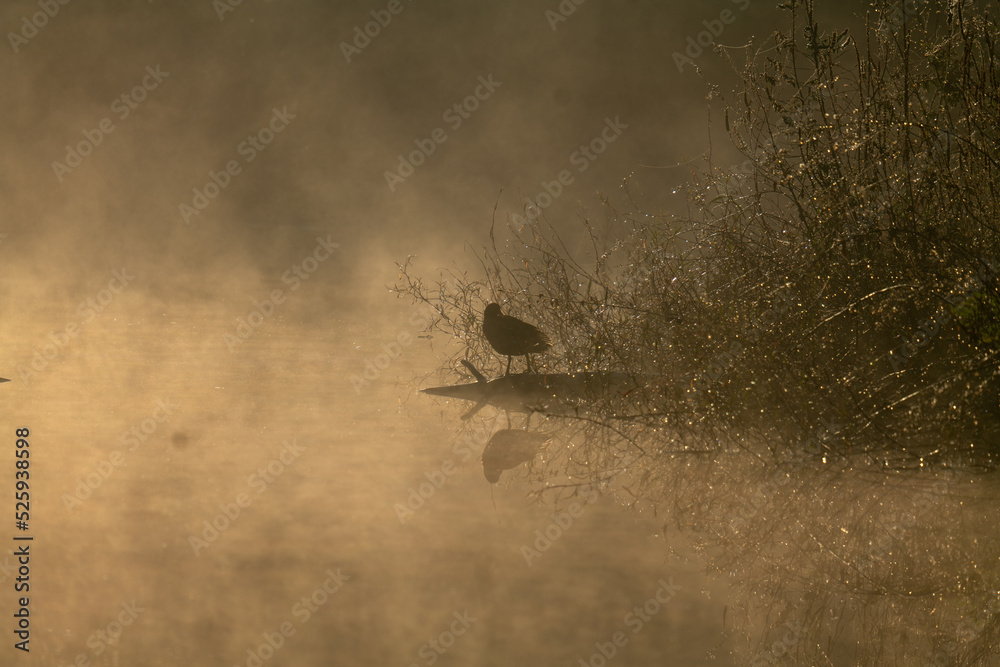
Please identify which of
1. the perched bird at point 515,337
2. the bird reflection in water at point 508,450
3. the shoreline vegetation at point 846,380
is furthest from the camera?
the perched bird at point 515,337

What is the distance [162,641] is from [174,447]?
1181 mm

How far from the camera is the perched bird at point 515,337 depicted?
266cm

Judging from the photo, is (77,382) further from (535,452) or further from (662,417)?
(662,417)

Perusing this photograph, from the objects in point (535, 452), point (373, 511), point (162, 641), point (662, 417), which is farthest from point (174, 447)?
point (662, 417)

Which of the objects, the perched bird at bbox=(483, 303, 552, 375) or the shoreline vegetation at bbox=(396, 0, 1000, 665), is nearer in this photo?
the shoreline vegetation at bbox=(396, 0, 1000, 665)

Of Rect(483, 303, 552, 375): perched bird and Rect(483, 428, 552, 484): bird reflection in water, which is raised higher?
Rect(483, 303, 552, 375): perched bird

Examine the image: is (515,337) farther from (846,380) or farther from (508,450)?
(846,380)

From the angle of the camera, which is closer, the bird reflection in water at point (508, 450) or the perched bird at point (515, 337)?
the bird reflection in water at point (508, 450)

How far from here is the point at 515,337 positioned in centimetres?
266

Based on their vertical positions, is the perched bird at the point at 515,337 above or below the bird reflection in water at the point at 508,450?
above

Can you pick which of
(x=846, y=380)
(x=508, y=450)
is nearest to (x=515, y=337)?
(x=508, y=450)

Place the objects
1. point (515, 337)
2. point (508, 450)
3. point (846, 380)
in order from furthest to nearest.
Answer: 1. point (515, 337)
2. point (508, 450)
3. point (846, 380)

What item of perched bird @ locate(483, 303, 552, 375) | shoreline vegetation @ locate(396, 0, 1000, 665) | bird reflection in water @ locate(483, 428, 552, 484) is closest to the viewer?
shoreline vegetation @ locate(396, 0, 1000, 665)

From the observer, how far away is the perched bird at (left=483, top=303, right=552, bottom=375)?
266 centimetres
